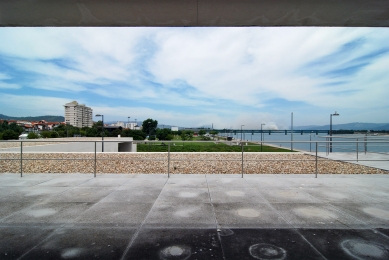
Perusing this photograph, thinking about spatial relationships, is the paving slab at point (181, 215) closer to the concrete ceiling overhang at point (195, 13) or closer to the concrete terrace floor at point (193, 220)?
the concrete terrace floor at point (193, 220)

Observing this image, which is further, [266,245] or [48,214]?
[48,214]

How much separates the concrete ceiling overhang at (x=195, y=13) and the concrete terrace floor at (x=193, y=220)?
11.2ft

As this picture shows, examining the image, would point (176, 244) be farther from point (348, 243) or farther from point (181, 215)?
point (348, 243)

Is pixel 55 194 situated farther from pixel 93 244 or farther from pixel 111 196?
pixel 93 244

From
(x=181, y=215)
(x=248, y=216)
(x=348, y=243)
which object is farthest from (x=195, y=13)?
(x=348, y=243)

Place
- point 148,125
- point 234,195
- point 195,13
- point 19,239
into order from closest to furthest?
point 19,239 < point 195,13 < point 234,195 < point 148,125

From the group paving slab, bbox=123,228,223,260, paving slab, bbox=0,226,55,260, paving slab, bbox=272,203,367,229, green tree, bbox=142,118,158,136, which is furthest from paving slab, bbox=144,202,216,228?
green tree, bbox=142,118,158,136

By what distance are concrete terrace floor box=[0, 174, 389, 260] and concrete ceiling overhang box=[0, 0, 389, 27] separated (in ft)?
11.2

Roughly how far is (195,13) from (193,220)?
3429 mm

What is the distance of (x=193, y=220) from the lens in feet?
11.0

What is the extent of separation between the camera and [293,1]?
3.45m

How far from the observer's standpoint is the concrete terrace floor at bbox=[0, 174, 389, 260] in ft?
8.31

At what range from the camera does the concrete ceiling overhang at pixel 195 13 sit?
347cm

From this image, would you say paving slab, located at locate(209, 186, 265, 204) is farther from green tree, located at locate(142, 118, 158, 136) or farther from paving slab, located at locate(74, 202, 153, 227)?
green tree, located at locate(142, 118, 158, 136)
